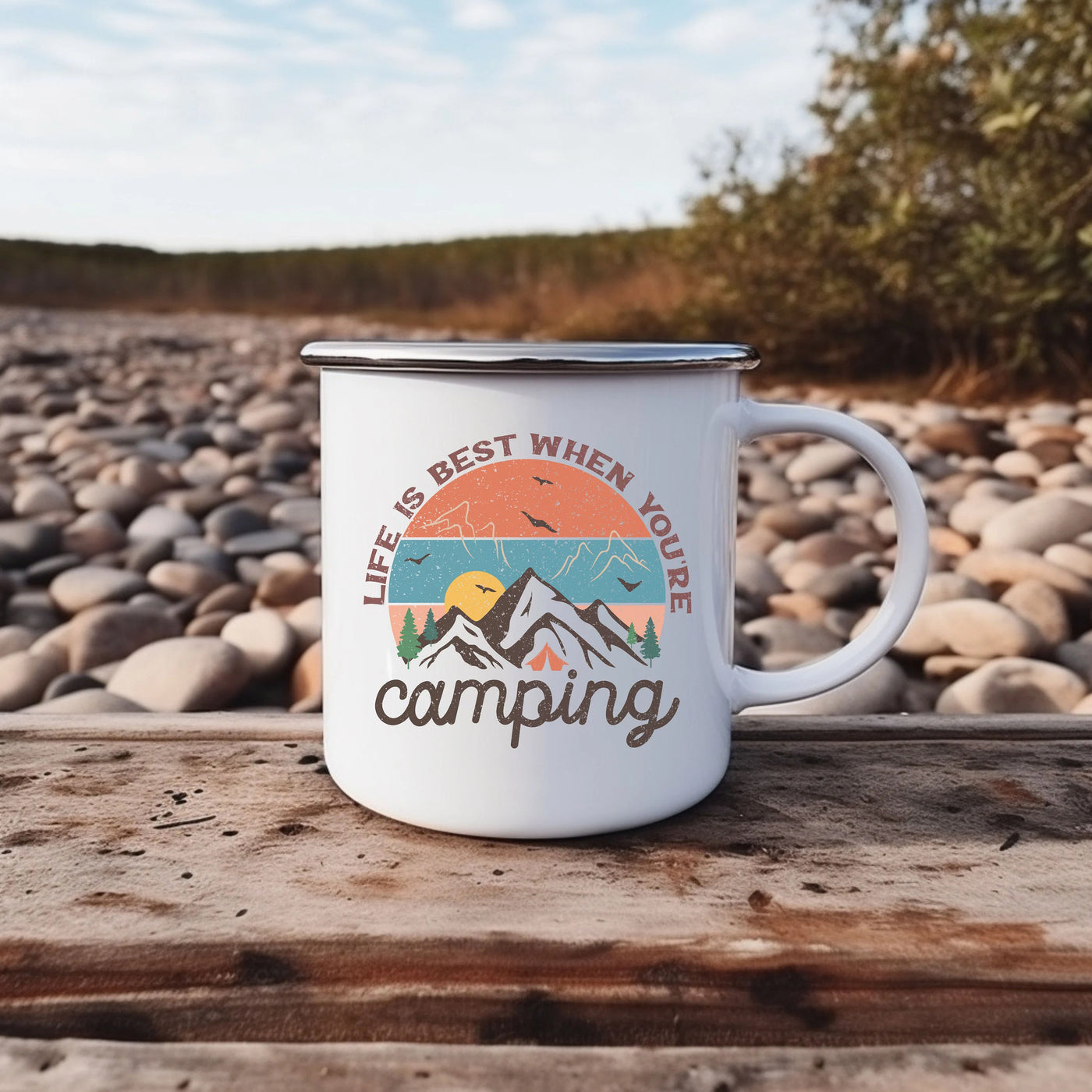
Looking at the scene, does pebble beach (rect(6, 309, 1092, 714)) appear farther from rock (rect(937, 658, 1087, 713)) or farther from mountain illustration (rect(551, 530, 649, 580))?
mountain illustration (rect(551, 530, 649, 580))

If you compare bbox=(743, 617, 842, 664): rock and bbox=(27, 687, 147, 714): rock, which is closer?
bbox=(27, 687, 147, 714): rock

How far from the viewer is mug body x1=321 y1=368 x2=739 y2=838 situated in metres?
0.76

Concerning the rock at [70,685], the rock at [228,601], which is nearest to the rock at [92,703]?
the rock at [70,685]

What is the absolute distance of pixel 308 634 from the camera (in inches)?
74.5

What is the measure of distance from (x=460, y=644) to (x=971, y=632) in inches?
49.3

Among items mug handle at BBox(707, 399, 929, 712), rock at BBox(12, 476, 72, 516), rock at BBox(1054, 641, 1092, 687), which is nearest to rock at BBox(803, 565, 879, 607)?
rock at BBox(1054, 641, 1092, 687)

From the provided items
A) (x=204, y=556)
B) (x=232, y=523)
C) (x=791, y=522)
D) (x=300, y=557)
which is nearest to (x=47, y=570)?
(x=204, y=556)

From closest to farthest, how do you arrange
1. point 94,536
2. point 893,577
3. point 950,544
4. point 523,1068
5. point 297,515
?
point 523,1068 → point 893,577 → point 950,544 → point 94,536 → point 297,515

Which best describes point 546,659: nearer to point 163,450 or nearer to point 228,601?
point 228,601

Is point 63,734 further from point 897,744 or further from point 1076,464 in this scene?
point 1076,464

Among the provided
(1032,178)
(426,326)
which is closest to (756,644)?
(1032,178)

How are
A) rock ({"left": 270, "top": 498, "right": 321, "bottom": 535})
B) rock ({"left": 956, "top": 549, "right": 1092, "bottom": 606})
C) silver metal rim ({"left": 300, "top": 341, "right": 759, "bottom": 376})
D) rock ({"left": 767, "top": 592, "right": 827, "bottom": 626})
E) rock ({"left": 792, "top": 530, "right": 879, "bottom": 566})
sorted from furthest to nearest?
rock ({"left": 270, "top": 498, "right": 321, "bottom": 535}), rock ({"left": 792, "top": 530, "right": 879, "bottom": 566}), rock ({"left": 767, "top": 592, "right": 827, "bottom": 626}), rock ({"left": 956, "top": 549, "right": 1092, "bottom": 606}), silver metal rim ({"left": 300, "top": 341, "right": 759, "bottom": 376})

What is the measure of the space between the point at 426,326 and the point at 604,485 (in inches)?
389

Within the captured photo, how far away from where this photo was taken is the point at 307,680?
175cm
